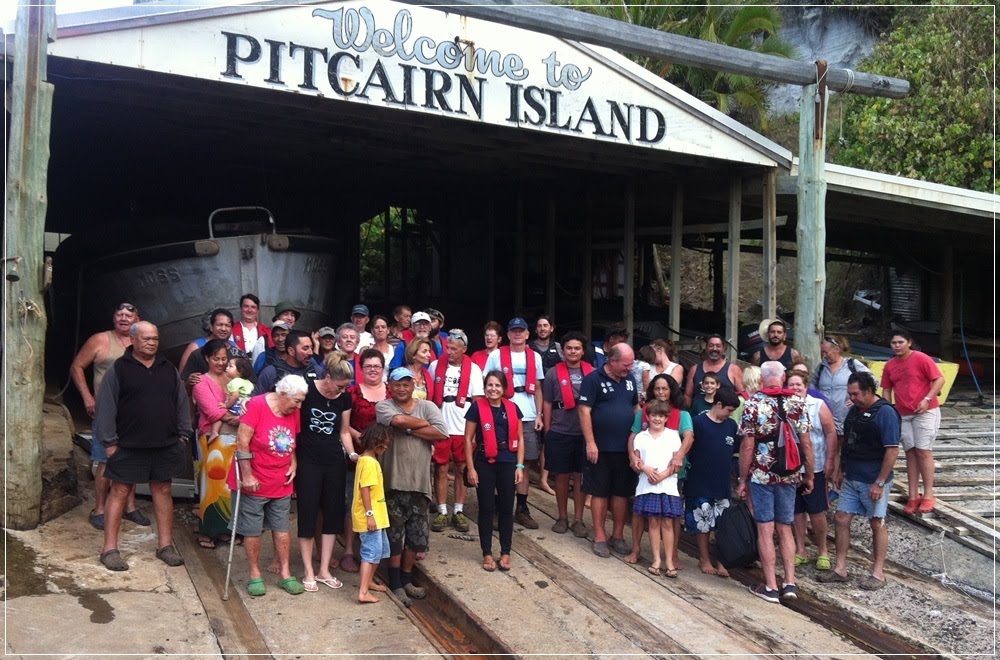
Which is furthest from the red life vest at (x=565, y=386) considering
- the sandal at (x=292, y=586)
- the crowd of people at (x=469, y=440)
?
the sandal at (x=292, y=586)

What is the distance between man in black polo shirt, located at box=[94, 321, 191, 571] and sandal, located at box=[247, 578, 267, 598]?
0.61 meters

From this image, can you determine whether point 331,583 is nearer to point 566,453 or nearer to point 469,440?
point 469,440

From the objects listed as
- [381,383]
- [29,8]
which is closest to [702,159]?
[381,383]

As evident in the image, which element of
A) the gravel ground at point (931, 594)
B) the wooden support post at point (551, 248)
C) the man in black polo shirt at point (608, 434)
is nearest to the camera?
the gravel ground at point (931, 594)

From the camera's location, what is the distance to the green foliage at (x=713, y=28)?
20.0 metres

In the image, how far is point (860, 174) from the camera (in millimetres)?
10844

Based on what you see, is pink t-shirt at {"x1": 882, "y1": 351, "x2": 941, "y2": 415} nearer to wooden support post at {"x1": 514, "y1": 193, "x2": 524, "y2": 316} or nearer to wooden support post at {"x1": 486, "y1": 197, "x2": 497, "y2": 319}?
wooden support post at {"x1": 514, "y1": 193, "x2": 524, "y2": 316}

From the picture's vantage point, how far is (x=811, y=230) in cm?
938

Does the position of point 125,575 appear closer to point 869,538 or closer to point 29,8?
point 29,8

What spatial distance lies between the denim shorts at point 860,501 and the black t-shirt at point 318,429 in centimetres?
388

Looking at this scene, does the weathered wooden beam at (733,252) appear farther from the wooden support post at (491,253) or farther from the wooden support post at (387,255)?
the wooden support post at (387,255)

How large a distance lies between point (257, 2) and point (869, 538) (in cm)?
690

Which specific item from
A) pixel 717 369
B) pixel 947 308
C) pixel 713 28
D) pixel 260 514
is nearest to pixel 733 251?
pixel 717 369

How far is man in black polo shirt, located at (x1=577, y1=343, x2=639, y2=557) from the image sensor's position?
7.04 m
